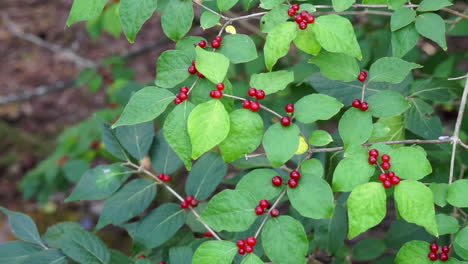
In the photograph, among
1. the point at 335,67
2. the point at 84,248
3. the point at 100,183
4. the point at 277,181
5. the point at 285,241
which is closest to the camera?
the point at 285,241

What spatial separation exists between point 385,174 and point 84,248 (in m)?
0.97

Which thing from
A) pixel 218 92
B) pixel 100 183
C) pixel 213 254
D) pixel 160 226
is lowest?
pixel 160 226

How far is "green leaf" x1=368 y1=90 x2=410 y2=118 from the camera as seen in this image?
1451 mm

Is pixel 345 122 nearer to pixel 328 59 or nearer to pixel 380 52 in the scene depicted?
pixel 328 59

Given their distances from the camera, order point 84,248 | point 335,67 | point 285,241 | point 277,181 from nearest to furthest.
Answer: point 285,241
point 277,181
point 335,67
point 84,248

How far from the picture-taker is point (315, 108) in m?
1.38

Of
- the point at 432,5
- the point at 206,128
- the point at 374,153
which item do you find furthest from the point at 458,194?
the point at 206,128

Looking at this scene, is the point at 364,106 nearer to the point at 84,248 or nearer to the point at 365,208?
the point at 365,208

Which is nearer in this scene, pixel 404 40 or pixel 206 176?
pixel 404 40

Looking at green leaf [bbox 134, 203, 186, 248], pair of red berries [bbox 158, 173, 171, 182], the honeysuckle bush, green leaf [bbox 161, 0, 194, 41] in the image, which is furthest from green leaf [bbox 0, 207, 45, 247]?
green leaf [bbox 161, 0, 194, 41]

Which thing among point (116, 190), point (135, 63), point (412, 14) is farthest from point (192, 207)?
point (135, 63)

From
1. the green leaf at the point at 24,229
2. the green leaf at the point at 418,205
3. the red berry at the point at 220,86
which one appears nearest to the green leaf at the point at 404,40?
the green leaf at the point at 418,205

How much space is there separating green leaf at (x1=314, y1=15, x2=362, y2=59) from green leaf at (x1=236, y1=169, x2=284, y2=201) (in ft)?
1.29

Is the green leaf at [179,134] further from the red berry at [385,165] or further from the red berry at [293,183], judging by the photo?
the red berry at [385,165]
